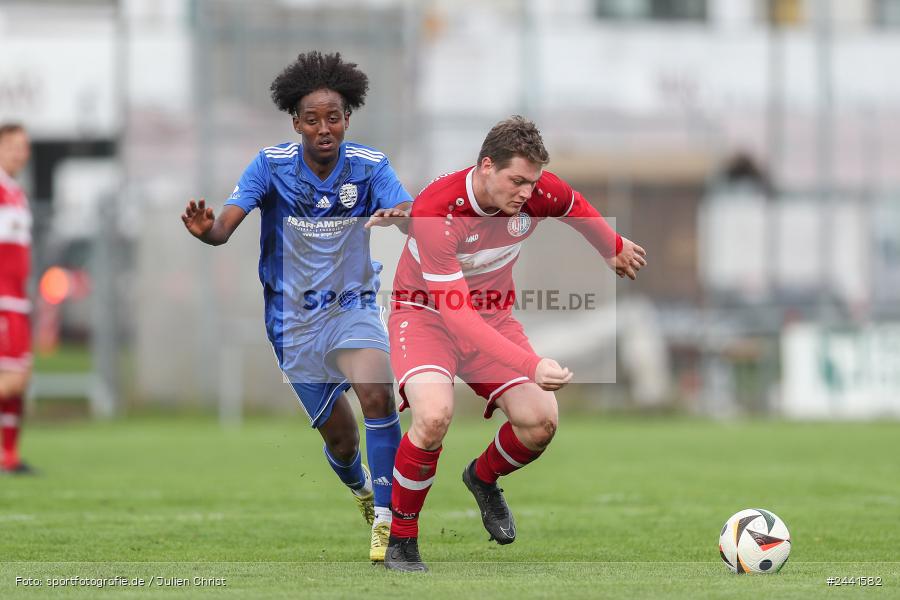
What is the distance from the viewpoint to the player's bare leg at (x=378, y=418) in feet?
21.2

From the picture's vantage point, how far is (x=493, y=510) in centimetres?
678

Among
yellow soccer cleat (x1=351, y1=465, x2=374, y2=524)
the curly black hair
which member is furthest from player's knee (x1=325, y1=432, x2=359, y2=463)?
the curly black hair

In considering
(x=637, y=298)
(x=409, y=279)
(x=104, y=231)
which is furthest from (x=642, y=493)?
(x=104, y=231)

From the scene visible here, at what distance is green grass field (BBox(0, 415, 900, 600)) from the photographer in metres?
5.53

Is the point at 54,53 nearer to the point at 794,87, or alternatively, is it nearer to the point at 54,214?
the point at 54,214

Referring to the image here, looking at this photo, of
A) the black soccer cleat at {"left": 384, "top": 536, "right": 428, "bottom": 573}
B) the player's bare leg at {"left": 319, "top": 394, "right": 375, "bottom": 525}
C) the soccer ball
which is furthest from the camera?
the player's bare leg at {"left": 319, "top": 394, "right": 375, "bottom": 525}

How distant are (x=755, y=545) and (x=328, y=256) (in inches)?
98.2

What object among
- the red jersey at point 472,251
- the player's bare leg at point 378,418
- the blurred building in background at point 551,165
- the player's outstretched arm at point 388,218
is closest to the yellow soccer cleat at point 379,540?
the player's bare leg at point 378,418

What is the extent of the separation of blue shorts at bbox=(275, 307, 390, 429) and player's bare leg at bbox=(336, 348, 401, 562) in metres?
0.11

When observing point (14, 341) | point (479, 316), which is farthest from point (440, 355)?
point (14, 341)

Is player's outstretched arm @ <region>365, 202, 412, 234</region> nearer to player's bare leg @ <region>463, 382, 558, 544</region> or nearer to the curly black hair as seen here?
the curly black hair

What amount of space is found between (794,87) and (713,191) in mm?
3650

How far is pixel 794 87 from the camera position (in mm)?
22578

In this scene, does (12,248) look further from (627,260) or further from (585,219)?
(627,260)
